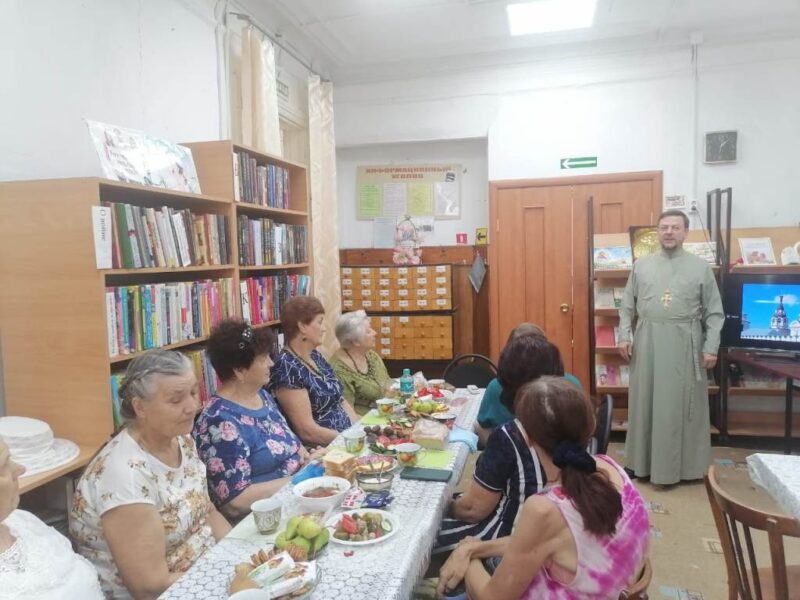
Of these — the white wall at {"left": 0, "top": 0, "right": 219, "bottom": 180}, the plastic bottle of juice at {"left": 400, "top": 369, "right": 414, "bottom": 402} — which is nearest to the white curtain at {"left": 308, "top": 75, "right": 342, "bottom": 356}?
the white wall at {"left": 0, "top": 0, "right": 219, "bottom": 180}

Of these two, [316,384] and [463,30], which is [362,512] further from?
[463,30]

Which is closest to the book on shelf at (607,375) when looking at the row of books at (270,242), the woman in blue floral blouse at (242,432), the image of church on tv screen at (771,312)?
the image of church on tv screen at (771,312)

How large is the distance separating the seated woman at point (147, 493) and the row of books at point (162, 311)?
539 millimetres

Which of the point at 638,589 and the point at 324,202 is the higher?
the point at 324,202

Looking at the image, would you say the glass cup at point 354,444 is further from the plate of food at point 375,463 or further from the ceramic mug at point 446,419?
the ceramic mug at point 446,419

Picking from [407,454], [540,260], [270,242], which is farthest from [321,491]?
[540,260]

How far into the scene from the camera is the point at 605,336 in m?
4.09

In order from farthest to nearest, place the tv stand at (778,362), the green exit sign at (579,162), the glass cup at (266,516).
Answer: the green exit sign at (579,162)
the tv stand at (778,362)
the glass cup at (266,516)

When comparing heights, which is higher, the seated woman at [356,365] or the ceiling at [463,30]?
the ceiling at [463,30]

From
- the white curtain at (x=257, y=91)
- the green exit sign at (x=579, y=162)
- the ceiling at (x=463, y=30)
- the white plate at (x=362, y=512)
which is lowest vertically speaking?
the white plate at (x=362, y=512)

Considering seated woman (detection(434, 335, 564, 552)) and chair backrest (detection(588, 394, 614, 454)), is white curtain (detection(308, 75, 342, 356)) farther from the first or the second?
seated woman (detection(434, 335, 564, 552))

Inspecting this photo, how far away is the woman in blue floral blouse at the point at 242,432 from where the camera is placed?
1.80m

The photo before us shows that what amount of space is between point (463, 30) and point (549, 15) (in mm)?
636

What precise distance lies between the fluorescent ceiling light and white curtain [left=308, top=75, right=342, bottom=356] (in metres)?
1.58
